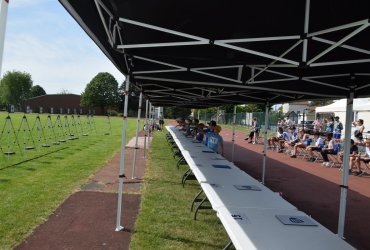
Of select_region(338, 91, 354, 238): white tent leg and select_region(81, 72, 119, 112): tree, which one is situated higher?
select_region(81, 72, 119, 112): tree

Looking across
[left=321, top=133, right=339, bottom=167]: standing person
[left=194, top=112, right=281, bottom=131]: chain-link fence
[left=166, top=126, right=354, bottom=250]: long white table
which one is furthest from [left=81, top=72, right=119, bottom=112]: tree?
[left=166, top=126, right=354, bottom=250]: long white table

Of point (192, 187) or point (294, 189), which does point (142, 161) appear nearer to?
point (192, 187)

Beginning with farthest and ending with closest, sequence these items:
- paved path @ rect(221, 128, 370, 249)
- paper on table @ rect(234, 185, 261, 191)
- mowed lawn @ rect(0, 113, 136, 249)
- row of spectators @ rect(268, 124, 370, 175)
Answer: row of spectators @ rect(268, 124, 370, 175), paved path @ rect(221, 128, 370, 249), paper on table @ rect(234, 185, 261, 191), mowed lawn @ rect(0, 113, 136, 249)

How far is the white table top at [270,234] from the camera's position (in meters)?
3.57

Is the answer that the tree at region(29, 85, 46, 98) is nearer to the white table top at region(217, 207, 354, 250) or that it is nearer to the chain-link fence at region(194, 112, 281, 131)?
the chain-link fence at region(194, 112, 281, 131)

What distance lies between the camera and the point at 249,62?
4.60 metres

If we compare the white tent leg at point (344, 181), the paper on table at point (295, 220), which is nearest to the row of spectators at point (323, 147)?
the white tent leg at point (344, 181)

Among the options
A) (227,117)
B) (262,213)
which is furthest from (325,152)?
(227,117)

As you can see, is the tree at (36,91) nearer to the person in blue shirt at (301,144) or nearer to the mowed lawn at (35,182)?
the mowed lawn at (35,182)

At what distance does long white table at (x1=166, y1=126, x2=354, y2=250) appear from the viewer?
365 centimetres

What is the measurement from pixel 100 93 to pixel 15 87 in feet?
138

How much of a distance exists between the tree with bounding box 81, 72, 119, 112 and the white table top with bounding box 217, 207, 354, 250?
94.5 m

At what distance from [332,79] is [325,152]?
1008 centimetres

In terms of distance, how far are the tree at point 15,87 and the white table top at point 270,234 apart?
123592 millimetres
